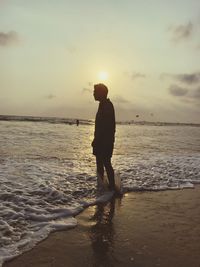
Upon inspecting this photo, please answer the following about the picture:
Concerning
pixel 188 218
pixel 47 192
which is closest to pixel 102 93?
pixel 47 192

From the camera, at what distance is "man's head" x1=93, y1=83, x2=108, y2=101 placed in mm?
7828

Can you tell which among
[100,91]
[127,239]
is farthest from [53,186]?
[127,239]

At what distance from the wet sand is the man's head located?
7.94ft

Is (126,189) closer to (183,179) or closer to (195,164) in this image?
(183,179)

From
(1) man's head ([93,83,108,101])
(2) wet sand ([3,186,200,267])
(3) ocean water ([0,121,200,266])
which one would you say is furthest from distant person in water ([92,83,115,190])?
(2) wet sand ([3,186,200,267])

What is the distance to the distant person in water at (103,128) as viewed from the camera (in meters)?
7.83

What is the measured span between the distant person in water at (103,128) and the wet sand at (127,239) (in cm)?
133

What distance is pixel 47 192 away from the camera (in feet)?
23.9

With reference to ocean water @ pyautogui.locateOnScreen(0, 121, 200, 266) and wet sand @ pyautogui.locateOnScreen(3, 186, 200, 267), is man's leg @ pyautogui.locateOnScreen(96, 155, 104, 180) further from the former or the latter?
wet sand @ pyautogui.locateOnScreen(3, 186, 200, 267)

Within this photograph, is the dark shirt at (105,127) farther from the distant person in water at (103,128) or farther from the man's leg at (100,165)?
the man's leg at (100,165)

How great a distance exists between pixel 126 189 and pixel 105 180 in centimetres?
56

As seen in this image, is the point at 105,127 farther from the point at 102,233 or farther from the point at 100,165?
the point at 102,233

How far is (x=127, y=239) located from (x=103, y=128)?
348 cm

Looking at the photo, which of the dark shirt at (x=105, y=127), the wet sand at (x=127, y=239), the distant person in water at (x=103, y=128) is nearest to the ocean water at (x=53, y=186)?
the wet sand at (x=127, y=239)
